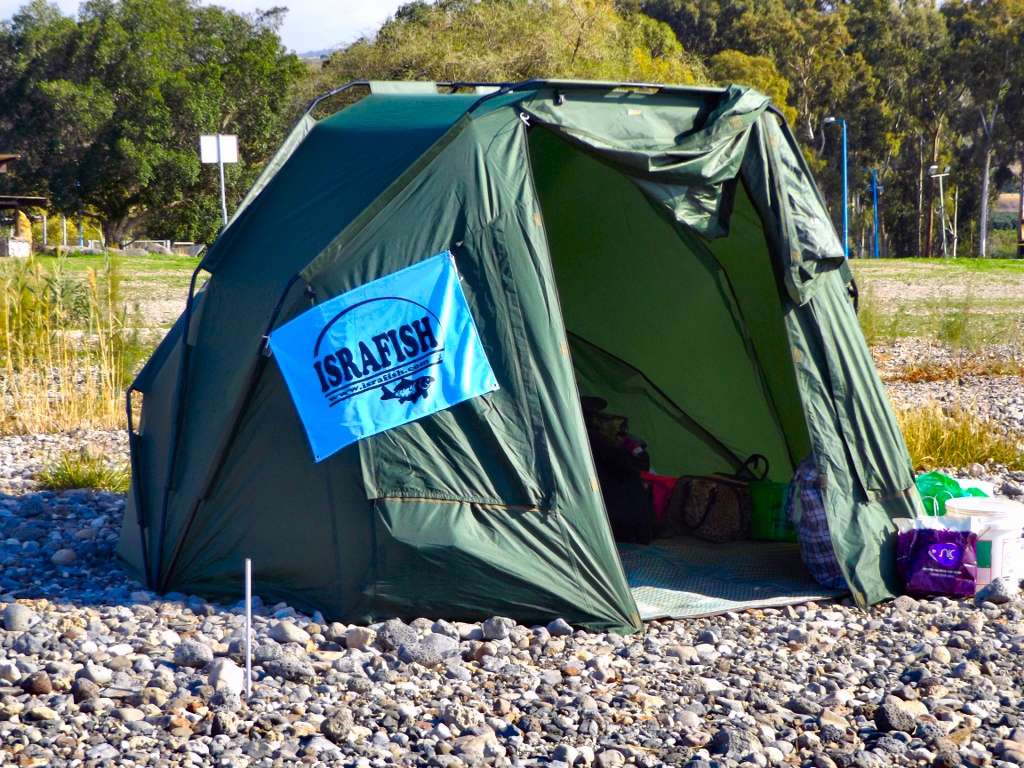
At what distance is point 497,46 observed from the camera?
2516 centimetres

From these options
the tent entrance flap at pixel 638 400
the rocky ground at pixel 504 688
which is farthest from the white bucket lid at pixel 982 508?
the tent entrance flap at pixel 638 400

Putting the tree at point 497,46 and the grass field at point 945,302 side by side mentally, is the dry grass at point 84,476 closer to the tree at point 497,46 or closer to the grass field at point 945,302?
the grass field at point 945,302

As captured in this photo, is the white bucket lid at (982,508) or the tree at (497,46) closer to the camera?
the white bucket lid at (982,508)

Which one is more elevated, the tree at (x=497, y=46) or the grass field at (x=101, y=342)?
the tree at (x=497, y=46)

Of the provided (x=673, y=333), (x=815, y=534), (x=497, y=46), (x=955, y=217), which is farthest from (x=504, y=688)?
(x=955, y=217)

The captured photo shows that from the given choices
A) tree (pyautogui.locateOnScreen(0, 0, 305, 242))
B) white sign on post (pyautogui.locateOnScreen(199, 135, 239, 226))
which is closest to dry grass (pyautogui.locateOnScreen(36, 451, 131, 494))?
white sign on post (pyautogui.locateOnScreen(199, 135, 239, 226))

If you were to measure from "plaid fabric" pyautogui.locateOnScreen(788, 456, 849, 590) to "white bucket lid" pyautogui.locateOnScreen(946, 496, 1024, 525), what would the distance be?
2.38 feet

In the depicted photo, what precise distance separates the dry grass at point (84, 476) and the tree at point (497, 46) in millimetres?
19097

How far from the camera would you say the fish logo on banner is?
3.95 m

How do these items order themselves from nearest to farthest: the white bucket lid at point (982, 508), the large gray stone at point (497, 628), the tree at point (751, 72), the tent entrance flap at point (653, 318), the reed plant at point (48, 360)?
1. the large gray stone at point (497, 628)
2. the white bucket lid at point (982, 508)
3. the tent entrance flap at point (653, 318)
4. the reed plant at point (48, 360)
5. the tree at point (751, 72)

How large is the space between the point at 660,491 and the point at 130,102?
32.7m

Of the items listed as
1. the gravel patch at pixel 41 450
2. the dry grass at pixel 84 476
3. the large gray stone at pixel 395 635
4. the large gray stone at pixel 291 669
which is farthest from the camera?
the gravel patch at pixel 41 450

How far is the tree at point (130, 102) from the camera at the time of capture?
1330 inches

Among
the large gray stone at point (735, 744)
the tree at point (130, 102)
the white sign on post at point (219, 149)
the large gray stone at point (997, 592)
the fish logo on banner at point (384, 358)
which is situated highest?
the tree at point (130, 102)
